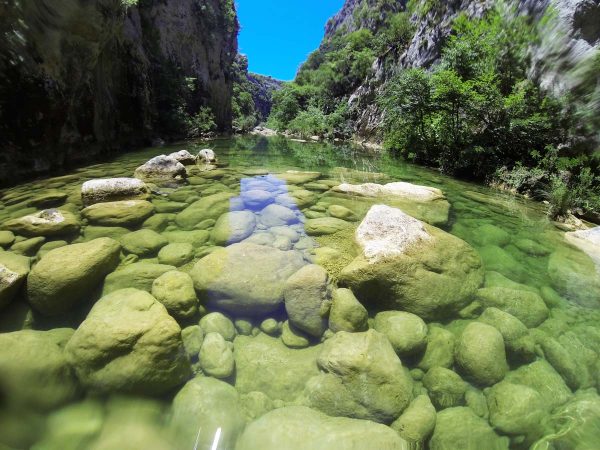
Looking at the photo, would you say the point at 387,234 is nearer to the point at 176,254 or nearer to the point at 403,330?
the point at 403,330

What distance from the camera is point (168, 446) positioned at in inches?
67.0

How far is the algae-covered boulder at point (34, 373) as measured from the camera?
179 centimetres

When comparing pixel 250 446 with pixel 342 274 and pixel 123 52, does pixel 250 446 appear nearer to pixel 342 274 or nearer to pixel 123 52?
pixel 342 274

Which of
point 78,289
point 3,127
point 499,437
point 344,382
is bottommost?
point 499,437

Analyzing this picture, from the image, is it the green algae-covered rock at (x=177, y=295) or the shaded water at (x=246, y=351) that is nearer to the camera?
the shaded water at (x=246, y=351)

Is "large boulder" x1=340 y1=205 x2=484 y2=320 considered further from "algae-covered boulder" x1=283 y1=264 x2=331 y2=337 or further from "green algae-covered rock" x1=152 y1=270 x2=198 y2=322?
"green algae-covered rock" x1=152 y1=270 x2=198 y2=322

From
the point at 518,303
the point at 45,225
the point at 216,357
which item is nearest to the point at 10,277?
the point at 45,225

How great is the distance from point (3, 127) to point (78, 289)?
670 centimetres

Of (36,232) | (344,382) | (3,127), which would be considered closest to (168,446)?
(344,382)

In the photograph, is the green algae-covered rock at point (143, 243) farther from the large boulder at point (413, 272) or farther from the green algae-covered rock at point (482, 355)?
the green algae-covered rock at point (482, 355)

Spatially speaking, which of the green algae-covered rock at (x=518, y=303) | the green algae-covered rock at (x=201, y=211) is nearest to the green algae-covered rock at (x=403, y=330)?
the green algae-covered rock at (x=518, y=303)

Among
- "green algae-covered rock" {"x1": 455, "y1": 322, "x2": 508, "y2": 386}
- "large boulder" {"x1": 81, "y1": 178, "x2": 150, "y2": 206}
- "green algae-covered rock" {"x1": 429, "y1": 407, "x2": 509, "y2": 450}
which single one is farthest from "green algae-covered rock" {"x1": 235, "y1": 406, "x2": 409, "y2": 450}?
"large boulder" {"x1": 81, "y1": 178, "x2": 150, "y2": 206}

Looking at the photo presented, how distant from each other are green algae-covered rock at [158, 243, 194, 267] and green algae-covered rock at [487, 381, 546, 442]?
3.06 meters

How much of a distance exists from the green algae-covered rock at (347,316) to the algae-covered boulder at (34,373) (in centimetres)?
192
